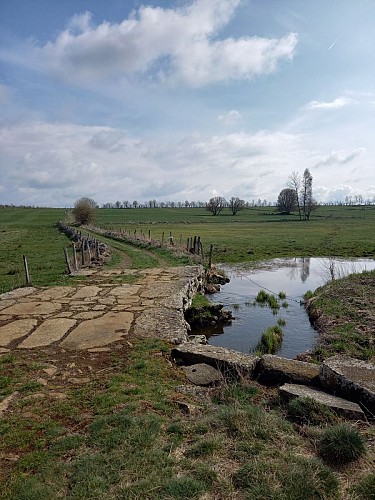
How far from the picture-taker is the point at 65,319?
27.9ft

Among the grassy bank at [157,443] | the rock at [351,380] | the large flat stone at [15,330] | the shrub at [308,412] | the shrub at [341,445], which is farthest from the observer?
the large flat stone at [15,330]

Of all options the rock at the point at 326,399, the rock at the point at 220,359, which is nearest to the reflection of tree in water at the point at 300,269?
the rock at the point at 220,359

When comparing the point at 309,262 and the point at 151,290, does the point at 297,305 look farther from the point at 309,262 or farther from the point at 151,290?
the point at 309,262

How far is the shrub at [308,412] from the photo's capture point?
14.4 ft

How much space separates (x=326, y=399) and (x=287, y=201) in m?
109

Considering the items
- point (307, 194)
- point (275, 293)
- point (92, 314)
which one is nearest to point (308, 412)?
point (92, 314)

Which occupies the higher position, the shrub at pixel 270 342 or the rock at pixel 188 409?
the rock at pixel 188 409

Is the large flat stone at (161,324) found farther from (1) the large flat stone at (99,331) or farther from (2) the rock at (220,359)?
(2) the rock at (220,359)

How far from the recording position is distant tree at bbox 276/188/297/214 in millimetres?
106375

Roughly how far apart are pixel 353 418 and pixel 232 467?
1977mm

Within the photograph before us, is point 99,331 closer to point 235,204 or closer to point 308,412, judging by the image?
point 308,412

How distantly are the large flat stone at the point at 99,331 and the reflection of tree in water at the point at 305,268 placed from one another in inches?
588

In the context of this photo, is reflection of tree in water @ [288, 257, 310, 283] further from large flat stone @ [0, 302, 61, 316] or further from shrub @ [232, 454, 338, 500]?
shrub @ [232, 454, 338, 500]

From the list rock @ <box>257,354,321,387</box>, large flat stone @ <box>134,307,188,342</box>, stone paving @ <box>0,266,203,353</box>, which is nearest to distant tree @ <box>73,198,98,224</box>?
stone paving @ <box>0,266,203,353</box>
